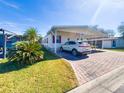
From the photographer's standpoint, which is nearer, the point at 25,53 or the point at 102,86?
the point at 102,86

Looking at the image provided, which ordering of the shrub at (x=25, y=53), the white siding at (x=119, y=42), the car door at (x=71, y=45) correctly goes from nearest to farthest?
the shrub at (x=25, y=53) → the car door at (x=71, y=45) → the white siding at (x=119, y=42)

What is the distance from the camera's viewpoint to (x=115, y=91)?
5.67 m

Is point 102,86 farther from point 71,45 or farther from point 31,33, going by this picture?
point 31,33

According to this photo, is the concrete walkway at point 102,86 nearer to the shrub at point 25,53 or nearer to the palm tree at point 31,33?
the shrub at point 25,53

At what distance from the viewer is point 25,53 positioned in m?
8.67

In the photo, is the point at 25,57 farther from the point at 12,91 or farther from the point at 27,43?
the point at 12,91

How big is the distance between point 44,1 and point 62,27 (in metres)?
4.19

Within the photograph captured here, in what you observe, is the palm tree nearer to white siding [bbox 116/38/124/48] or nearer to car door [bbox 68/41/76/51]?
car door [bbox 68/41/76/51]

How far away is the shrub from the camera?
8664 millimetres

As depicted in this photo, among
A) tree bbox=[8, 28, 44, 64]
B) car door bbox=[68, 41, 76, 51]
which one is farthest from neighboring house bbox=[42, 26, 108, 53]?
tree bbox=[8, 28, 44, 64]

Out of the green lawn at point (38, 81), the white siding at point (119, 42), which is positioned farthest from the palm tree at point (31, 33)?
the white siding at point (119, 42)

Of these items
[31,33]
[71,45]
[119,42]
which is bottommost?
[71,45]

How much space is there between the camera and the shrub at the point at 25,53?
28.4ft

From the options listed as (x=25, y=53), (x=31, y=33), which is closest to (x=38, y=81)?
(x=25, y=53)
